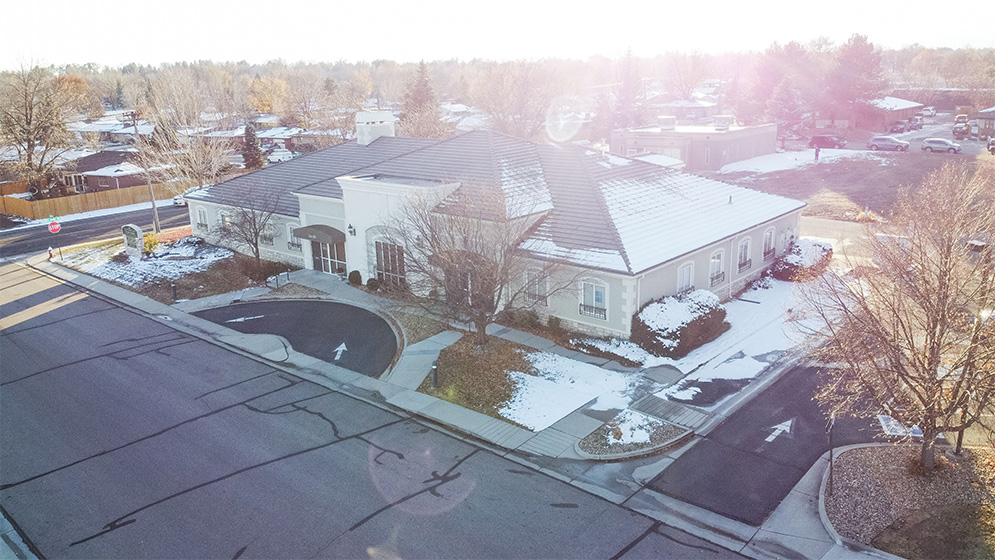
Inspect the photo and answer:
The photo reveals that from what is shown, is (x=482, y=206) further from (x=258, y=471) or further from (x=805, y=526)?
(x=805, y=526)

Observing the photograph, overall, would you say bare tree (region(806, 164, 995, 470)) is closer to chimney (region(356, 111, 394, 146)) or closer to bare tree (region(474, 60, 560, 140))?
chimney (region(356, 111, 394, 146))

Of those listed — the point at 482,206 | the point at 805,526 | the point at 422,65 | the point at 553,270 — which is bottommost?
the point at 805,526

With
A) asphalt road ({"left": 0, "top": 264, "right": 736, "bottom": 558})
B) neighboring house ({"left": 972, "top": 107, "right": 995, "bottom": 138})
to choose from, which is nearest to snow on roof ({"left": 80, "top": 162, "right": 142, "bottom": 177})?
asphalt road ({"left": 0, "top": 264, "right": 736, "bottom": 558})

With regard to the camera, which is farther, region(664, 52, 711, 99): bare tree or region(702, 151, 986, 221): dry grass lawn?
region(664, 52, 711, 99): bare tree

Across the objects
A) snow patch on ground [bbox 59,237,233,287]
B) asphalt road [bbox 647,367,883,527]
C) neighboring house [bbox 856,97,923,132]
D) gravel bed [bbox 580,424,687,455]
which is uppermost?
neighboring house [bbox 856,97,923,132]

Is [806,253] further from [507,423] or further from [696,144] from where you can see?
[696,144]

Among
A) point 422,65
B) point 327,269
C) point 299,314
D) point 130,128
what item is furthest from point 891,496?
point 130,128
